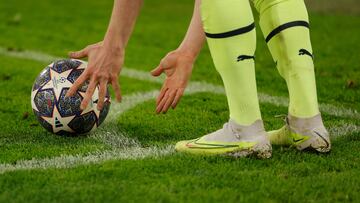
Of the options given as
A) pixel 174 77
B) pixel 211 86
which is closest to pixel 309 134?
pixel 174 77

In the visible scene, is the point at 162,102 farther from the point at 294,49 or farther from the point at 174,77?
the point at 294,49

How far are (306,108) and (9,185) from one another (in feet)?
4.74

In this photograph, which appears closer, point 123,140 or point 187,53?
point 187,53

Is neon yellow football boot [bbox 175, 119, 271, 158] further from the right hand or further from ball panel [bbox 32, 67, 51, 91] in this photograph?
ball panel [bbox 32, 67, 51, 91]

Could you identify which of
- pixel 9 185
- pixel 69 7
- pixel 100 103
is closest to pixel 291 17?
pixel 100 103

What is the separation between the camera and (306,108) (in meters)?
3.50

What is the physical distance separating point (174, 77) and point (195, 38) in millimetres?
232

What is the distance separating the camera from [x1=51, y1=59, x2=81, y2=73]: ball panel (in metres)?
4.05

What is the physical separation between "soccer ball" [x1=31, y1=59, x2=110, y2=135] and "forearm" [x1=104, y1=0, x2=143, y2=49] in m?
0.54

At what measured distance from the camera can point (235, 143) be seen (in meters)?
3.43

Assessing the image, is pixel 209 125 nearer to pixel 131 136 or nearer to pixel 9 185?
pixel 131 136

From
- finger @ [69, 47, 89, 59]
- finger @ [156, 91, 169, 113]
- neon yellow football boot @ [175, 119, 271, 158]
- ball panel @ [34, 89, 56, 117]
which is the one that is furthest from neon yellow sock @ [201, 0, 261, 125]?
ball panel @ [34, 89, 56, 117]

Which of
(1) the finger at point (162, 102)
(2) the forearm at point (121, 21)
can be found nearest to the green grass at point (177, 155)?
(1) the finger at point (162, 102)

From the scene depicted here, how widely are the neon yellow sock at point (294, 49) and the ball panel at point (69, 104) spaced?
1130mm
